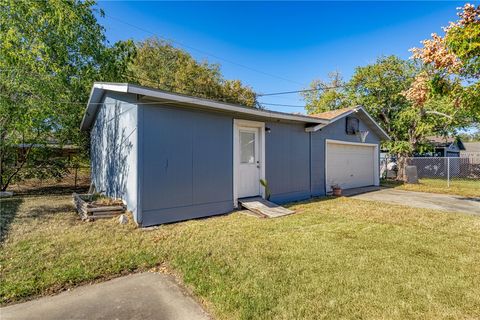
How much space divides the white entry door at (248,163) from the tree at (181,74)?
560 inches

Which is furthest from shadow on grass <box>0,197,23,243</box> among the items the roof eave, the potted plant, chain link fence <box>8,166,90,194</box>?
the potted plant

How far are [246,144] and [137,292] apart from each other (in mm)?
4949

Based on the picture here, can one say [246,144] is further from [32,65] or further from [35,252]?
[32,65]

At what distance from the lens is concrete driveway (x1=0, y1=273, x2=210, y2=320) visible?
245 cm

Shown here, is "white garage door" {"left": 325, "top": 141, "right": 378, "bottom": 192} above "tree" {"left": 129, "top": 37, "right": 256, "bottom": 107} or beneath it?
beneath

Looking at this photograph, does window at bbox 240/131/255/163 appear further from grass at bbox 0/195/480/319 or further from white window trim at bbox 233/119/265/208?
grass at bbox 0/195/480/319

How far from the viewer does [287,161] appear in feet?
26.9

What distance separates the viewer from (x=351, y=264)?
3.44 meters

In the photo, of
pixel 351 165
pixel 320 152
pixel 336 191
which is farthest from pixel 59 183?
pixel 351 165

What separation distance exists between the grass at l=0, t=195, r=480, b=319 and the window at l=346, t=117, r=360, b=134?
18.5ft

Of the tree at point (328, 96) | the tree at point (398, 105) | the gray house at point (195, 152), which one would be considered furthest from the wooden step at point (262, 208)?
the tree at point (398, 105)

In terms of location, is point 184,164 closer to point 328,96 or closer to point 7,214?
point 7,214

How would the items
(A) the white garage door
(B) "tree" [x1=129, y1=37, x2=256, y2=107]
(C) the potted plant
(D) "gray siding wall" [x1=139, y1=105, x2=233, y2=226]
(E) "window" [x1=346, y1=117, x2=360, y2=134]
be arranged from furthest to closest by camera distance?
1. (B) "tree" [x1=129, y1=37, x2=256, y2=107]
2. (E) "window" [x1=346, y1=117, x2=360, y2=134]
3. (A) the white garage door
4. (C) the potted plant
5. (D) "gray siding wall" [x1=139, y1=105, x2=233, y2=226]

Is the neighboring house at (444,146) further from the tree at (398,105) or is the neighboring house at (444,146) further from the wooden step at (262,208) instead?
the wooden step at (262,208)
